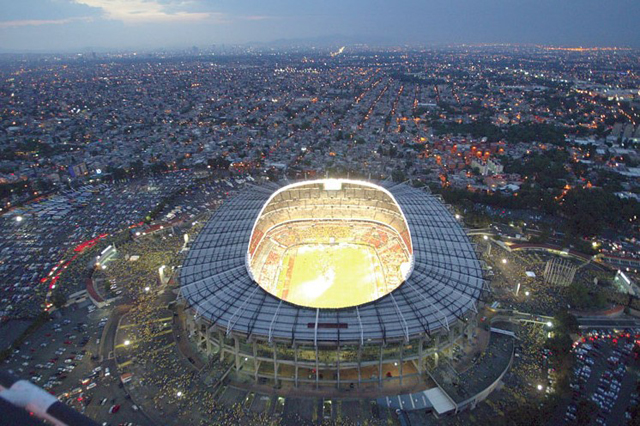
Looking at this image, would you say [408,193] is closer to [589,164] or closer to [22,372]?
[22,372]

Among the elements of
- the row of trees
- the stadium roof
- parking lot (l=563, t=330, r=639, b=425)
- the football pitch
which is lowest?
the football pitch

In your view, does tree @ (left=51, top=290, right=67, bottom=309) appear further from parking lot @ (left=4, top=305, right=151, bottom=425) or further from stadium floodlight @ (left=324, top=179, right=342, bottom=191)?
stadium floodlight @ (left=324, top=179, right=342, bottom=191)

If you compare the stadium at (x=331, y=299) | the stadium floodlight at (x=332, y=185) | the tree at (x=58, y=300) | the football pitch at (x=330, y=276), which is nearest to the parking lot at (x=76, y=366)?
the tree at (x=58, y=300)

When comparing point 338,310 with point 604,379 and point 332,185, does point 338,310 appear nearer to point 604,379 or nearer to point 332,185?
point 604,379

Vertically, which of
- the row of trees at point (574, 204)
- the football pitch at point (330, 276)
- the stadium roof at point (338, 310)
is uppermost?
the stadium roof at point (338, 310)

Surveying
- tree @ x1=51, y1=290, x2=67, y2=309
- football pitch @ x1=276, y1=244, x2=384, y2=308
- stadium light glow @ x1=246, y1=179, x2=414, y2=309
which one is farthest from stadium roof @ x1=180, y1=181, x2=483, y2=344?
tree @ x1=51, y1=290, x2=67, y2=309

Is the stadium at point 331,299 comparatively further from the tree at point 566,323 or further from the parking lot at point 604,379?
the parking lot at point 604,379

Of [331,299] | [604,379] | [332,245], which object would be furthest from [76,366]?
[604,379]
